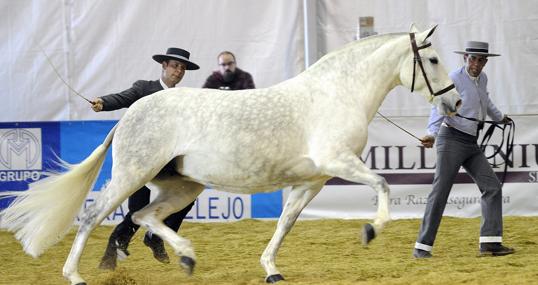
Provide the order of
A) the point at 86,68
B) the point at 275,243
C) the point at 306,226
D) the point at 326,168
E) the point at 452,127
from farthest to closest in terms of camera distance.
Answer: the point at 86,68 < the point at 306,226 < the point at 452,127 < the point at 275,243 < the point at 326,168

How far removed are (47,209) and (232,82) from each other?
3707 millimetres

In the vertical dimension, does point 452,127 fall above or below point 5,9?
below

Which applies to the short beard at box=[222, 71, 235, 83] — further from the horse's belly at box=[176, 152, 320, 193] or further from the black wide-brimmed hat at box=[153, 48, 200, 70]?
the horse's belly at box=[176, 152, 320, 193]

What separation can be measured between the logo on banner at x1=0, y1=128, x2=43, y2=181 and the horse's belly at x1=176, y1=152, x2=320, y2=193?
4.75 metres

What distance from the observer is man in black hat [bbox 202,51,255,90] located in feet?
32.1

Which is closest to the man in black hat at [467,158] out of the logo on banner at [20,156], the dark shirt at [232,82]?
the dark shirt at [232,82]

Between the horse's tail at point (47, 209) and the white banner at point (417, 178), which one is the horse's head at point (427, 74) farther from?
the white banner at point (417, 178)

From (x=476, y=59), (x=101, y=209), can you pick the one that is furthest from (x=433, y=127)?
(x=101, y=209)

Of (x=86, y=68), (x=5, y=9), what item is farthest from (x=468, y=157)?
(x=5, y=9)

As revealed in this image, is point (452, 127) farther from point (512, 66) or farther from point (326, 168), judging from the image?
point (512, 66)

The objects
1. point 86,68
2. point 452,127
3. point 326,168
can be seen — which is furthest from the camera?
point 86,68

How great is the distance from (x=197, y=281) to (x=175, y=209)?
53 cm

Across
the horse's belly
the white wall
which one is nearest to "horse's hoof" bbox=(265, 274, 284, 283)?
the horse's belly

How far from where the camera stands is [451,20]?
10641 mm
